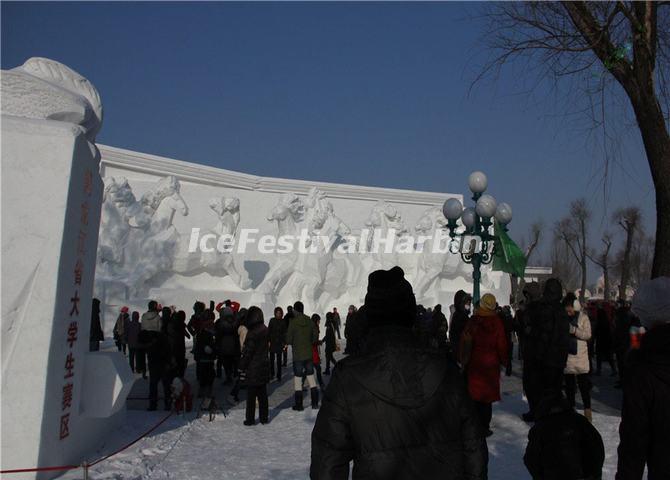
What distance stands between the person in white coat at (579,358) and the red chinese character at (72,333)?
4812mm

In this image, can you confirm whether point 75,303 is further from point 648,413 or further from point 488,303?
point 648,413

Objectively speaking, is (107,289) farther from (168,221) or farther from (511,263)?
(511,263)

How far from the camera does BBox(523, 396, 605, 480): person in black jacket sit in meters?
2.89

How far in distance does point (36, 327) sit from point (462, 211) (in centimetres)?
753

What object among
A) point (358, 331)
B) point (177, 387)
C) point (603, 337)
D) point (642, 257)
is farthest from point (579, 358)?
point (642, 257)

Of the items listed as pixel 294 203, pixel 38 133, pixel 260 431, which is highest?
pixel 294 203

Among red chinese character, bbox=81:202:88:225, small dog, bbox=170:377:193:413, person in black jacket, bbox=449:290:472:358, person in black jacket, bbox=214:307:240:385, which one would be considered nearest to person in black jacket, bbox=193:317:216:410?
small dog, bbox=170:377:193:413

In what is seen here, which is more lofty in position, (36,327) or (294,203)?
(294,203)

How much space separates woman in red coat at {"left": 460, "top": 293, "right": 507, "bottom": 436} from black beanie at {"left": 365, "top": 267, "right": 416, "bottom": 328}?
4.21 m

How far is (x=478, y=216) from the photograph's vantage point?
1075cm

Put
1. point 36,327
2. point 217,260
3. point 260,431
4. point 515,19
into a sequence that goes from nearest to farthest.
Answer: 1. point 36,327
2. point 515,19
3. point 260,431
4. point 217,260

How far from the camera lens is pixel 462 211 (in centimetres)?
1113

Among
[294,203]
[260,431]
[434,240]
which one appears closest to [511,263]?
[260,431]

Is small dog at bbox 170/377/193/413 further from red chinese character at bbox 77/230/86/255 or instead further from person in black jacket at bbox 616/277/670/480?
person in black jacket at bbox 616/277/670/480
